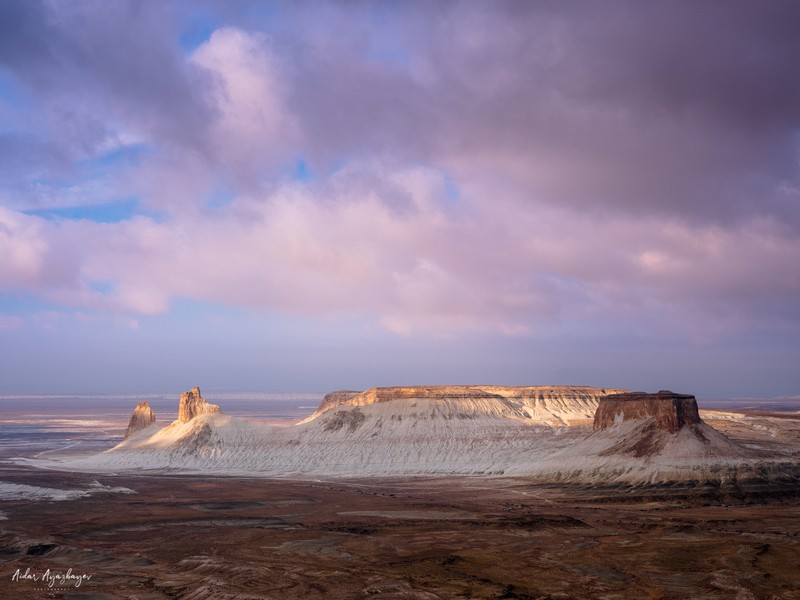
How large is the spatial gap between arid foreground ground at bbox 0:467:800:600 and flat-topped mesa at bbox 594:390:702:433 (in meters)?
15.7

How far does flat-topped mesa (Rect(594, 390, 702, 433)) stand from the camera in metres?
93.2

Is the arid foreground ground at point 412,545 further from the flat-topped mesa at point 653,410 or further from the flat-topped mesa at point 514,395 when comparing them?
the flat-topped mesa at point 514,395

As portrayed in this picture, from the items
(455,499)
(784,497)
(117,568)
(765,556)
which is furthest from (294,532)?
(784,497)

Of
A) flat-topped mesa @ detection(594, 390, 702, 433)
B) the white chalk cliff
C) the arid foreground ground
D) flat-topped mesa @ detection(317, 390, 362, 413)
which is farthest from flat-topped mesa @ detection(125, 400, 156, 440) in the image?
flat-topped mesa @ detection(594, 390, 702, 433)

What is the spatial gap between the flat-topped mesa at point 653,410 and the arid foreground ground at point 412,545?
1573 centimetres

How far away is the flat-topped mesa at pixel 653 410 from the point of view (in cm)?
9325

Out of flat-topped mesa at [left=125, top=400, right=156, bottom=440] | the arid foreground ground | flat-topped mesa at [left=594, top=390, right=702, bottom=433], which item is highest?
flat-topped mesa at [left=594, top=390, right=702, bottom=433]

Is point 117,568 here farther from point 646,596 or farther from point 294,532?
point 646,596

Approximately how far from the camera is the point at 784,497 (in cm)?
7419

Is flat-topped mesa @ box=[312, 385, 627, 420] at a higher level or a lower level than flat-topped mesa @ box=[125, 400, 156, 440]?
higher

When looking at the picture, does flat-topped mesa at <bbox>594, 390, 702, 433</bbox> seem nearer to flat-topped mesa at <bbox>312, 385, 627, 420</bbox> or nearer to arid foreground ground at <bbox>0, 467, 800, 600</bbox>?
arid foreground ground at <bbox>0, 467, 800, 600</bbox>

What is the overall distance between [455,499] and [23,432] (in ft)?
511

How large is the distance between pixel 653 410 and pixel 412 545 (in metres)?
55.6

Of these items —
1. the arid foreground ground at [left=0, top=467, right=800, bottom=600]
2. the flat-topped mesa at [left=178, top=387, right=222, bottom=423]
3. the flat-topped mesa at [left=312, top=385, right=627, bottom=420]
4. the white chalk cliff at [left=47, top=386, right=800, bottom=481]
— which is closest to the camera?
the arid foreground ground at [left=0, top=467, right=800, bottom=600]
